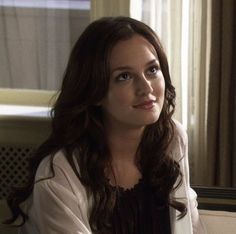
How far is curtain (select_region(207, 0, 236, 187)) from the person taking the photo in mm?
1700

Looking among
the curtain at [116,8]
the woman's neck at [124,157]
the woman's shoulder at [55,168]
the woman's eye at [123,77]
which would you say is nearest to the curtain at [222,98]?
the curtain at [116,8]

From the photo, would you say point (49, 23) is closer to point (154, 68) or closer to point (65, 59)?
point (65, 59)

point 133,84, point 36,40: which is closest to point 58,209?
point 133,84

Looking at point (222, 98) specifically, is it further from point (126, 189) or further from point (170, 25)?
point (126, 189)

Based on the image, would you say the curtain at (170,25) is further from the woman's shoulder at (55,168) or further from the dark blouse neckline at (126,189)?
the woman's shoulder at (55,168)

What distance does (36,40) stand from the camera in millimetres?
2094

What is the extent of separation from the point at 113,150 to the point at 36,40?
0.84 meters

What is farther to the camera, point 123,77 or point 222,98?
point 222,98

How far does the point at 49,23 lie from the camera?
6.75ft

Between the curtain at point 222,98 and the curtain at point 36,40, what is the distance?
0.55m

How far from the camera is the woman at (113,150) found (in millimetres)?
1267

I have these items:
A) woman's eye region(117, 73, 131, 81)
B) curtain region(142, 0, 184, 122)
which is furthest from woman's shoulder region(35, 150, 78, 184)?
curtain region(142, 0, 184, 122)

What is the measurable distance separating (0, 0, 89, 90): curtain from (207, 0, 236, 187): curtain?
1.80ft

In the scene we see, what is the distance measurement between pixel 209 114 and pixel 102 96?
1.96 ft
